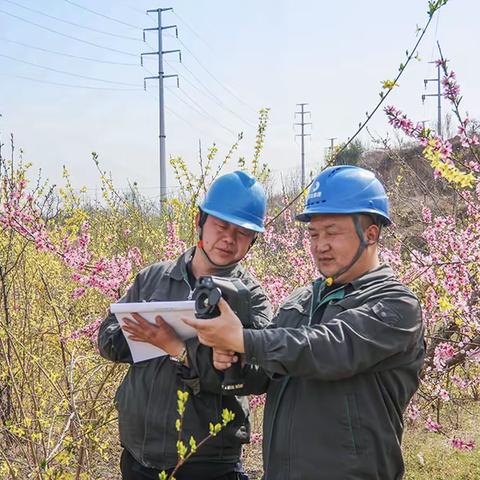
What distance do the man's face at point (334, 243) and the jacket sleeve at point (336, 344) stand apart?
0.73ft

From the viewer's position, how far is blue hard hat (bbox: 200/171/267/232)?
245 centimetres

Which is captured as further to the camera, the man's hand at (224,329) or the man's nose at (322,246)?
the man's nose at (322,246)

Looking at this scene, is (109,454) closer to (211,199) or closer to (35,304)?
(35,304)

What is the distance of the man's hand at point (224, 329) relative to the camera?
5.79ft

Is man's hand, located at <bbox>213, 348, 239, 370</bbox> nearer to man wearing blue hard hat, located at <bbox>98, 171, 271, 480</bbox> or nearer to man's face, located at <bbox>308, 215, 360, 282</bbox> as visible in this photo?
man wearing blue hard hat, located at <bbox>98, 171, 271, 480</bbox>

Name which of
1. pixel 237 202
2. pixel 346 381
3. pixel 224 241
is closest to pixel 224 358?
pixel 346 381

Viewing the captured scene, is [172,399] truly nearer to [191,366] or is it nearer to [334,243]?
[191,366]

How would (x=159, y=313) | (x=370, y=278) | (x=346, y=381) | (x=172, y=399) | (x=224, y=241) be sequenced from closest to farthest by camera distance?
(x=346, y=381) < (x=370, y=278) < (x=159, y=313) < (x=172, y=399) < (x=224, y=241)

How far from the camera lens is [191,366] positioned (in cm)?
224

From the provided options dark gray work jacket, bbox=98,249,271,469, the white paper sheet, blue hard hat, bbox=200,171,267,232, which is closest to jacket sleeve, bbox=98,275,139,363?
dark gray work jacket, bbox=98,249,271,469

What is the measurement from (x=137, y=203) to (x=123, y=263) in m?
2.00

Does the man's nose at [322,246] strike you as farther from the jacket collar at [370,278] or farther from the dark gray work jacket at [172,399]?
the dark gray work jacket at [172,399]

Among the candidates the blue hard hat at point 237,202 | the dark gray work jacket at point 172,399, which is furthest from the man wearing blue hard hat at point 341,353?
the blue hard hat at point 237,202

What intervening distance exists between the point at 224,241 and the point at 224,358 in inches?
23.7
